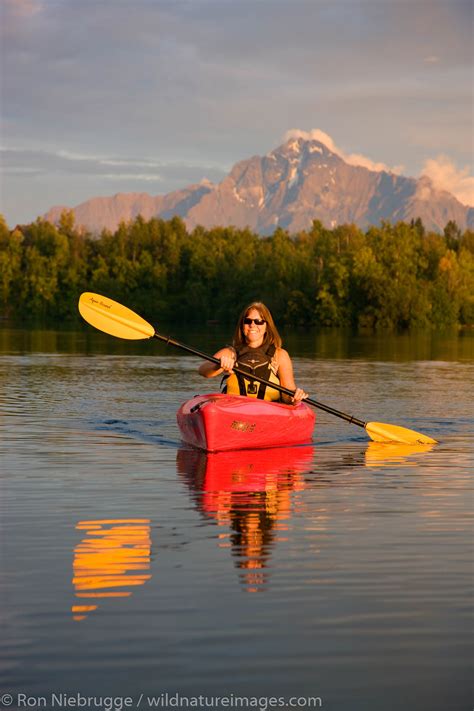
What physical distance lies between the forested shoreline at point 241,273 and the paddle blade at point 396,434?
7339cm

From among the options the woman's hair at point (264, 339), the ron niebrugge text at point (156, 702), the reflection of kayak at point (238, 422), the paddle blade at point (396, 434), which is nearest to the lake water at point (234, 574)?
the ron niebrugge text at point (156, 702)

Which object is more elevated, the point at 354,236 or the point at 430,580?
the point at 354,236

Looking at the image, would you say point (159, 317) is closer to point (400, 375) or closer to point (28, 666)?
point (400, 375)

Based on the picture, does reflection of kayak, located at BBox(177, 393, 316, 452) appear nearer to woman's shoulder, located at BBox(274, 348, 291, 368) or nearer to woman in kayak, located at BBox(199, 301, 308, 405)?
woman in kayak, located at BBox(199, 301, 308, 405)

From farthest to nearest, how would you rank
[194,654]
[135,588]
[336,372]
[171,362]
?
[171,362] < [336,372] < [135,588] < [194,654]

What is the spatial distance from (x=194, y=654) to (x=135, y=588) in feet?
4.48

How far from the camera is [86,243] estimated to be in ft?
391

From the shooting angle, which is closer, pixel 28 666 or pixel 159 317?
pixel 28 666

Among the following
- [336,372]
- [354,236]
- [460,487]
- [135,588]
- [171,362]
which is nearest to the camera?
[135,588]

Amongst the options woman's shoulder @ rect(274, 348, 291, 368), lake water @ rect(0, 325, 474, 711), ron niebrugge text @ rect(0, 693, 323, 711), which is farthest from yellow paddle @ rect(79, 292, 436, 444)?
ron niebrugge text @ rect(0, 693, 323, 711)

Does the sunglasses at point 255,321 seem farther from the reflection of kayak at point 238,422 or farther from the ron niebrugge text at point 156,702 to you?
the ron niebrugge text at point 156,702

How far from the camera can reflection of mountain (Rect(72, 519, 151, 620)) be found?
6922mm

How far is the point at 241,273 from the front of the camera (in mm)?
109812

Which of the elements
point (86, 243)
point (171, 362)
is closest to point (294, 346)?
point (171, 362)
